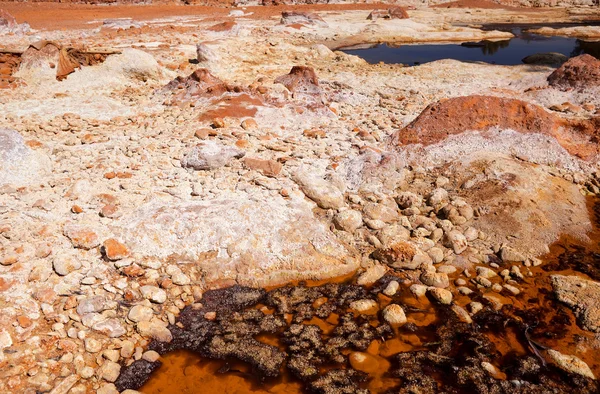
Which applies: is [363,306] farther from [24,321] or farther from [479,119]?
[479,119]

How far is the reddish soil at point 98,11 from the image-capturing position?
60.1 ft

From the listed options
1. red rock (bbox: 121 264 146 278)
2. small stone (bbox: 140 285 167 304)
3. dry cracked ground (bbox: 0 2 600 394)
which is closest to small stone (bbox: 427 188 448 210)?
dry cracked ground (bbox: 0 2 600 394)

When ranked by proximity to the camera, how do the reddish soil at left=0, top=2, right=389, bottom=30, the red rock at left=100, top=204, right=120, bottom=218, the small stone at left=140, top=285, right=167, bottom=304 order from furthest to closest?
the reddish soil at left=0, top=2, right=389, bottom=30 < the red rock at left=100, top=204, right=120, bottom=218 < the small stone at left=140, top=285, right=167, bottom=304

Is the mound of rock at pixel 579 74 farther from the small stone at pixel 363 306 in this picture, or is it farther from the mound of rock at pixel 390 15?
the mound of rock at pixel 390 15

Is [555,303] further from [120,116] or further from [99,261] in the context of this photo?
[120,116]

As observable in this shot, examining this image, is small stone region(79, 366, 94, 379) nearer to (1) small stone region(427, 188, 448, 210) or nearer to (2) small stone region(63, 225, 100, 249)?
(2) small stone region(63, 225, 100, 249)

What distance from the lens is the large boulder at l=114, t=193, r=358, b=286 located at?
4.36m

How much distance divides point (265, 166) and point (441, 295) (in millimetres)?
2688

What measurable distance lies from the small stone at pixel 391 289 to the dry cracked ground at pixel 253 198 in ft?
0.07

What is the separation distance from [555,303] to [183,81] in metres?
7.28

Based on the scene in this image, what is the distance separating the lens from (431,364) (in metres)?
3.45

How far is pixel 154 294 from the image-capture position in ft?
12.9

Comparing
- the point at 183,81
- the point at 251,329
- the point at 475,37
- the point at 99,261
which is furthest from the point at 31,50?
the point at 475,37

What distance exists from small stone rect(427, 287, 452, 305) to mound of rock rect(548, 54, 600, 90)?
6.73 meters
